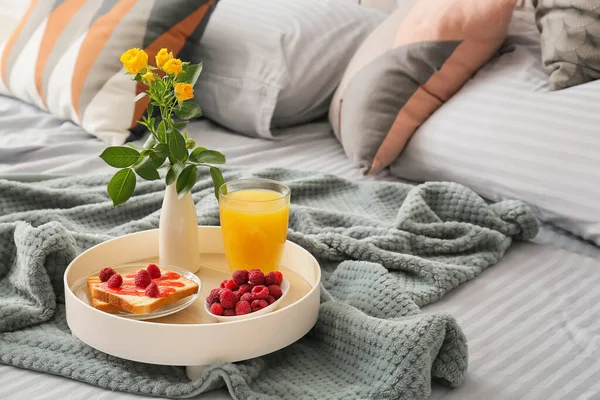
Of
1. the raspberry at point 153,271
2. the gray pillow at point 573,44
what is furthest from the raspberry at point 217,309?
the gray pillow at point 573,44

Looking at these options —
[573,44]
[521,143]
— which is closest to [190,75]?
[521,143]

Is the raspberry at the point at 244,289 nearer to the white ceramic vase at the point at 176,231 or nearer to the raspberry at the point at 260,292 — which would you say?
the raspberry at the point at 260,292

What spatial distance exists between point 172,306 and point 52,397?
0.59 ft

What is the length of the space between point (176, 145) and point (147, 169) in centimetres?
5

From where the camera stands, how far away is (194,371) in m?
0.96

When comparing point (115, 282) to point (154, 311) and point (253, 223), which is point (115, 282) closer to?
point (154, 311)

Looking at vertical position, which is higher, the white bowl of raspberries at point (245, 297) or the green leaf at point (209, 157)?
A: the green leaf at point (209, 157)

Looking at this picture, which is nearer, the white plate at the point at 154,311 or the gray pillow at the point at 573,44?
the white plate at the point at 154,311

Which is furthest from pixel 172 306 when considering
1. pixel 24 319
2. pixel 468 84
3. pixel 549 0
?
pixel 549 0

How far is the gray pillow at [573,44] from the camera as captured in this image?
5.07ft

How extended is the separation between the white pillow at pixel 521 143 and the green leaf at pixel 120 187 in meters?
0.75

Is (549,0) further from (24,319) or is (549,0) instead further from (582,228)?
(24,319)

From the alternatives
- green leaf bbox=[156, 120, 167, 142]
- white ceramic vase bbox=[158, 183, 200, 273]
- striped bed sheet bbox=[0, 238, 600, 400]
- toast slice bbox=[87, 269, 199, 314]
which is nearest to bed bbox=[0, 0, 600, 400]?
striped bed sheet bbox=[0, 238, 600, 400]

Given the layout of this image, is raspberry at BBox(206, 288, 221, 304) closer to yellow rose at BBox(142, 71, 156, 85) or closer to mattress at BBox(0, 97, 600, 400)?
mattress at BBox(0, 97, 600, 400)
